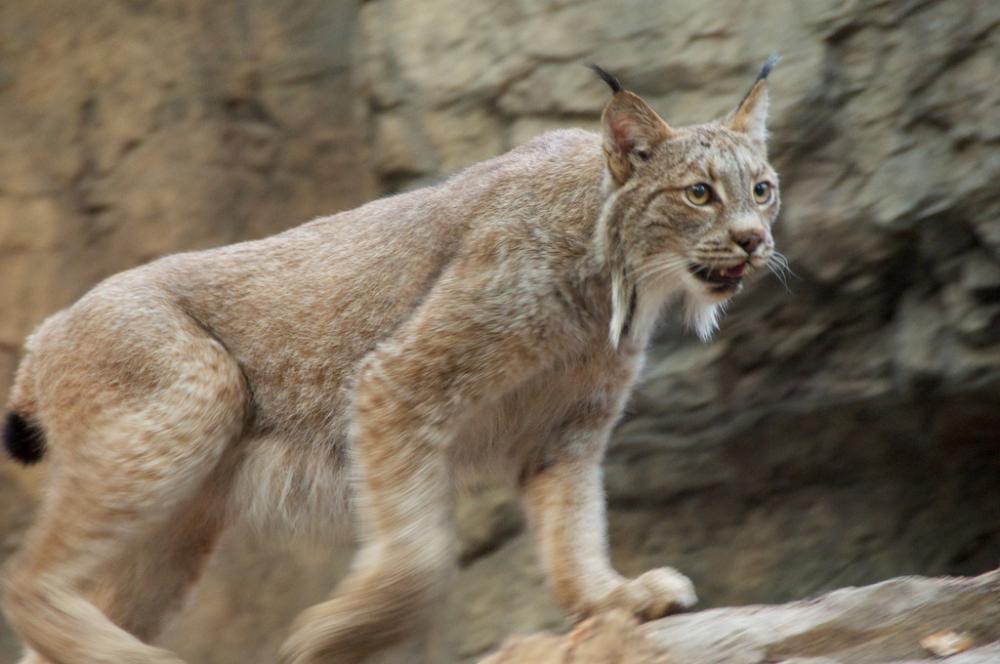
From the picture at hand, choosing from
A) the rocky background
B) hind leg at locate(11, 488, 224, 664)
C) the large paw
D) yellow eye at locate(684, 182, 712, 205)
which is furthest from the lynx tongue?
hind leg at locate(11, 488, 224, 664)

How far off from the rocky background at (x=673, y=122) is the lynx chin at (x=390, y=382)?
53 cm

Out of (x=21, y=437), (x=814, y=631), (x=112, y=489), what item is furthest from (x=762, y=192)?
(x=21, y=437)

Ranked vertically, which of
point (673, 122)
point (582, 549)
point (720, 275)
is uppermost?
point (673, 122)

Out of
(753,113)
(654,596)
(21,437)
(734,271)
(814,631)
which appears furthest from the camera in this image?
(21,437)

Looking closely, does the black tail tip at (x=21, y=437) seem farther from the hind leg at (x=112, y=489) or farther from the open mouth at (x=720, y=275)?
the open mouth at (x=720, y=275)

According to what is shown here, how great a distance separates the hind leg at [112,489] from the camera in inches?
166

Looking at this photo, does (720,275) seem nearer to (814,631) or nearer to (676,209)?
(676,209)

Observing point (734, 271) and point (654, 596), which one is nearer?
point (654, 596)

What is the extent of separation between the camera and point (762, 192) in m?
4.28

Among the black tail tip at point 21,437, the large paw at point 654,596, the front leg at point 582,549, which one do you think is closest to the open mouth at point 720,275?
the front leg at point 582,549

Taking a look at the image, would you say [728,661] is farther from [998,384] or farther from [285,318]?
[998,384]

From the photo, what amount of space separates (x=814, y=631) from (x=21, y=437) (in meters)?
2.69

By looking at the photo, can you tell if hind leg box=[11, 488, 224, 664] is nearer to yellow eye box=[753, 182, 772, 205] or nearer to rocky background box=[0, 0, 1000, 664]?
rocky background box=[0, 0, 1000, 664]

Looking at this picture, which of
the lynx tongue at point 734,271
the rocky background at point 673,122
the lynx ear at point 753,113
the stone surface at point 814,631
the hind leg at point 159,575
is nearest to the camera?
the stone surface at point 814,631
